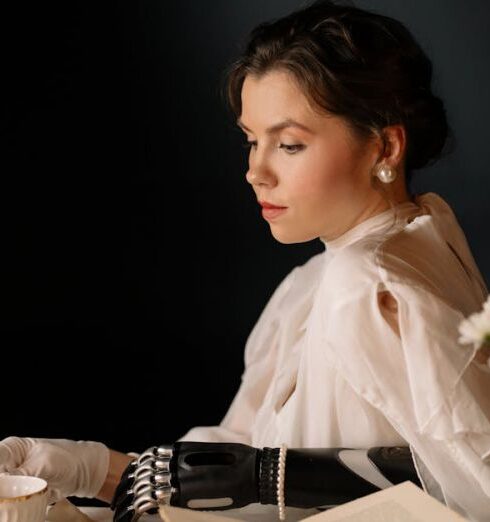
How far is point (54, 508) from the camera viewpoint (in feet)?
4.68

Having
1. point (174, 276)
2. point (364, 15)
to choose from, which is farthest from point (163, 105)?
point (364, 15)

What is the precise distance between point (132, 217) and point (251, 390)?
75 centimetres

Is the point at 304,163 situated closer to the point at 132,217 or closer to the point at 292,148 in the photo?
the point at 292,148

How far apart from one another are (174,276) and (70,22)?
66 centimetres

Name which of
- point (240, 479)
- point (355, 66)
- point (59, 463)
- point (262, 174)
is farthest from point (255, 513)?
point (355, 66)

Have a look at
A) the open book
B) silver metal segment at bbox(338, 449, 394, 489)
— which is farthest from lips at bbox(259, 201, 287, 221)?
the open book

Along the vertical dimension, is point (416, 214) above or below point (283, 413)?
above

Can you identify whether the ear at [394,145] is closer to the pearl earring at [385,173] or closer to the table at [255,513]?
the pearl earring at [385,173]

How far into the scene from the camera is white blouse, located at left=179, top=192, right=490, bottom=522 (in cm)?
137

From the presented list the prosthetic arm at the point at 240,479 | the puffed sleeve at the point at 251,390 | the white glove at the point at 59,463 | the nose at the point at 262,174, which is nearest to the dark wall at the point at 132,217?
the puffed sleeve at the point at 251,390

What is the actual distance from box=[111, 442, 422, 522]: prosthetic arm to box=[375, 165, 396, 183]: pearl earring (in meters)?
0.47

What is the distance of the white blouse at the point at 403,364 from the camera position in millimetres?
1371

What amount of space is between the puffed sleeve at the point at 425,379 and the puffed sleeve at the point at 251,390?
1.82 feet

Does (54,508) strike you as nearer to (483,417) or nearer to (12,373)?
(483,417)
